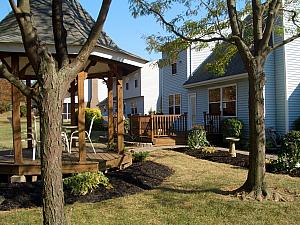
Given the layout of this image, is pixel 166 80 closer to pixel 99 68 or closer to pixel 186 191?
pixel 99 68

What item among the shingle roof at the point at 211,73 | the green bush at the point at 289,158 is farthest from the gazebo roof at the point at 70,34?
the shingle roof at the point at 211,73

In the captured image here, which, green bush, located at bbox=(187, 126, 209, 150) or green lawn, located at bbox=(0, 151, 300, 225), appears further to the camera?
green bush, located at bbox=(187, 126, 209, 150)

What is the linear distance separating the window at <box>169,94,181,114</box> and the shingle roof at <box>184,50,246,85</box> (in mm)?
2555

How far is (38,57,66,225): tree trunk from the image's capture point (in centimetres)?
362

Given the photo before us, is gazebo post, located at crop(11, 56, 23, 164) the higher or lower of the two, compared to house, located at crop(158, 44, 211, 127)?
lower

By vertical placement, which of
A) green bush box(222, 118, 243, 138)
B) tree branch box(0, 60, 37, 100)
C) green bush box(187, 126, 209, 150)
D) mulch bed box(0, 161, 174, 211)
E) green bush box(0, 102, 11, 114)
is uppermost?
green bush box(0, 102, 11, 114)

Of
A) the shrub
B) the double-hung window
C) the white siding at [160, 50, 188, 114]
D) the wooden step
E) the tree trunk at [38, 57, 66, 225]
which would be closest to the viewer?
the tree trunk at [38, 57, 66, 225]

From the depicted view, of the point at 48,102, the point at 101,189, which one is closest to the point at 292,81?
the point at 101,189

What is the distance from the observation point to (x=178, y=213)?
5922mm

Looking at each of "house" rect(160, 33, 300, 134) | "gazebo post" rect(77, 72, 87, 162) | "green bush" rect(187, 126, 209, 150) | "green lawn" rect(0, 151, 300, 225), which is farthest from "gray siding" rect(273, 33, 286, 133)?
"gazebo post" rect(77, 72, 87, 162)

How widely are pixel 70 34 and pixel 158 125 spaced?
10.5m

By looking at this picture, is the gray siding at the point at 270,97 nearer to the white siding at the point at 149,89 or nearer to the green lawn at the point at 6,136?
the green lawn at the point at 6,136

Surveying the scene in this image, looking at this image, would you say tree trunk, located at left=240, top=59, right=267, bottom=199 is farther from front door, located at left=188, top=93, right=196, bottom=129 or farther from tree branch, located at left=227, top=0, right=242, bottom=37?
front door, located at left=188, top=93, right=196, bottom=129

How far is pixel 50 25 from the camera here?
8641 millimetres
